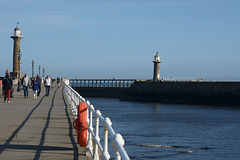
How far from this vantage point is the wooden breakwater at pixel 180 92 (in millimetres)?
66875

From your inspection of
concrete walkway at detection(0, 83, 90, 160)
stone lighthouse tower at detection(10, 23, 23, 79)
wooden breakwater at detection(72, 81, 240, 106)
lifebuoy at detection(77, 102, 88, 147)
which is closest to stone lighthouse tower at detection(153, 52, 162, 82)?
wooden breakwater at detection(72, 81, 240, 106)

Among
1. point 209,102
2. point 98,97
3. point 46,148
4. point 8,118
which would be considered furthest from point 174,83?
point 46,148

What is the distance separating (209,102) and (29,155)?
62.2 m

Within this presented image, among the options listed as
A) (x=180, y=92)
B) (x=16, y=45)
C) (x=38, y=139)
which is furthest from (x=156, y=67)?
(x=38, y=139)

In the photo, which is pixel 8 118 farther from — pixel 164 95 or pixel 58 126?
pixel 164 95

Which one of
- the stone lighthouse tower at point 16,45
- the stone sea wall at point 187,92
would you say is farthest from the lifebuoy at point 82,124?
the stone lighthouse tower at point 16,45

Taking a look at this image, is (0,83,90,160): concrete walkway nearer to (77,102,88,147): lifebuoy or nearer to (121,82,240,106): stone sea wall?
(77,102,88,147): lifebuoy

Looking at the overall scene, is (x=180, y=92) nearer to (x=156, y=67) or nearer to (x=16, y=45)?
(x=156, y=67)

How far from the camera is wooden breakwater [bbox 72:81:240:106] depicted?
66875mm

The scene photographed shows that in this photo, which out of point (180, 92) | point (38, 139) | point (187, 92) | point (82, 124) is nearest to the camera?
point (82, 124)

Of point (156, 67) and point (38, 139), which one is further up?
point (156, 67)

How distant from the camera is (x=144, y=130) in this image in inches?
1257

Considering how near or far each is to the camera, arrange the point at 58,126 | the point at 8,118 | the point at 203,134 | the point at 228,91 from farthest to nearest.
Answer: the point at 228,91 < the point at 203,134 < the point at 8,118 < the point at 58,126

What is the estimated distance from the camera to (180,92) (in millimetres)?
74750
